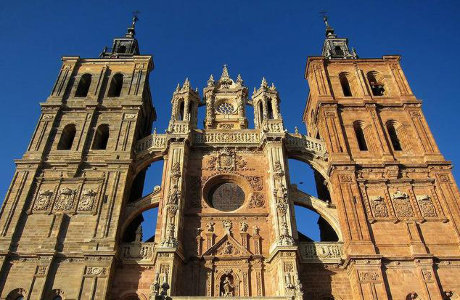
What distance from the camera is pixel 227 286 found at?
57.3 ft

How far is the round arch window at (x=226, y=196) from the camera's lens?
67.1ft

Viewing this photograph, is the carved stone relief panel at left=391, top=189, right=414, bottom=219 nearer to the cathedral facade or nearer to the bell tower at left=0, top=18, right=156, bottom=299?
the cathedral facade

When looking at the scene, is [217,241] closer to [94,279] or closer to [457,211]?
[94,279]

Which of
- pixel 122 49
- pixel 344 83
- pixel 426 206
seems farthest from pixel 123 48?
pixel 426 206

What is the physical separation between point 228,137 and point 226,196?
3.39 meters

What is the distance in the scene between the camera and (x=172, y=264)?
1678 centimetres

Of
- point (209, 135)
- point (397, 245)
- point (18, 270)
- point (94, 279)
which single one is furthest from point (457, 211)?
point (18, 270)

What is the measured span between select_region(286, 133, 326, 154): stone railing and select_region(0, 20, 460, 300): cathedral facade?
0.08 m

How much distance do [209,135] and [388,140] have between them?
31.1 feet

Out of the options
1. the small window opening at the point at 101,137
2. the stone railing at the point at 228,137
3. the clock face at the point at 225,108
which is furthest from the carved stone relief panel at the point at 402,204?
the small window opening at the point at 101,137

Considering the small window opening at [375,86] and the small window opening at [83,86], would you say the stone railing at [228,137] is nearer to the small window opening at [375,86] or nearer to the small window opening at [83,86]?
the small window opening at [83,86]

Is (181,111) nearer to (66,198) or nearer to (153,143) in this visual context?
(153,143)

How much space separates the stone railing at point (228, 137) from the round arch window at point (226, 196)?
2.39 meters

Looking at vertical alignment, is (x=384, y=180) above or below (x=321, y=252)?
above
